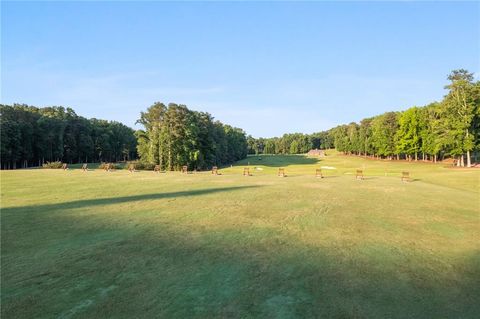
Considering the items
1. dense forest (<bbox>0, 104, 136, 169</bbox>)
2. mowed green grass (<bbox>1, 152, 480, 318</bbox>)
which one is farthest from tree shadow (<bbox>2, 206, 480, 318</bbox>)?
dense forest (<bbox>0, 104, 136, 169</bbox>)

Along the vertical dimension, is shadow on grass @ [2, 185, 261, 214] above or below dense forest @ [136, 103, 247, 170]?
below

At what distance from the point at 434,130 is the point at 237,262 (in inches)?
2548

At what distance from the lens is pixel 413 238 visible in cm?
1068

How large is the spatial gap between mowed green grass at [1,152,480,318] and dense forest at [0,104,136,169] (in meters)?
70.0

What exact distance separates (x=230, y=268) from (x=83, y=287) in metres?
3.30

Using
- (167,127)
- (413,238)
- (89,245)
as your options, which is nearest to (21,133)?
(167,127)

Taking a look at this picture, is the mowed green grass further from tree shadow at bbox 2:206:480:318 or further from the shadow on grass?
the shadow on grass

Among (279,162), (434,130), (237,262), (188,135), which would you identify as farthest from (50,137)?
(434,130)

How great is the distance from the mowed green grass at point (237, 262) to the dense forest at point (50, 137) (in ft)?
230

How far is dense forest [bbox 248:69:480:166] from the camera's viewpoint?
A: 52031 millimetres

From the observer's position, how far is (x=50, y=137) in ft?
261

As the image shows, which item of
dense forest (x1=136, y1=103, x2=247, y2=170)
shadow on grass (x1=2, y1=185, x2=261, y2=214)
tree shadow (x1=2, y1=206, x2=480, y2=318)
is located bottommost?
tree shadow (x1=2, y1=206, x2=480, y2=318)

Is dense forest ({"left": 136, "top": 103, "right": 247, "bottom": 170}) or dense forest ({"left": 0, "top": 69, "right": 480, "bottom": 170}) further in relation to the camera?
dense forest ({"left": 136, "top": 103, "right": 247, "bottom": 170})

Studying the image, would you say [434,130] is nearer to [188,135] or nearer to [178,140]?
[188,135]
